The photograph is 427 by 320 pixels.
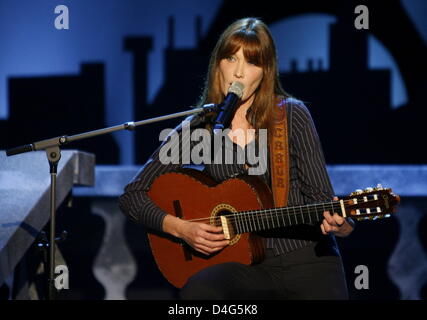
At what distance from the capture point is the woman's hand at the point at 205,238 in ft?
8.00

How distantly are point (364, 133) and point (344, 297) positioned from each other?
1.82 m

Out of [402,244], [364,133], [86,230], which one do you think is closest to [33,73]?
[86,230]

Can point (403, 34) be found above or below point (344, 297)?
above

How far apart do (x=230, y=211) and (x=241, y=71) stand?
60 centimetres

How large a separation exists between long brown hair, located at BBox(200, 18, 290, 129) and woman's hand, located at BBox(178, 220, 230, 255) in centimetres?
51

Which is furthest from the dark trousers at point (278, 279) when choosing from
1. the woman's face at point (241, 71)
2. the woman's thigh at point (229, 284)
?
the woman's face at point (241, 71)

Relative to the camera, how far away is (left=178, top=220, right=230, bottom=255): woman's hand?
2439 mm

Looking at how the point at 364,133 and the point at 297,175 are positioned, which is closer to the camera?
the point at 297,175

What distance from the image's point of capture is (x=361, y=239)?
4008mm

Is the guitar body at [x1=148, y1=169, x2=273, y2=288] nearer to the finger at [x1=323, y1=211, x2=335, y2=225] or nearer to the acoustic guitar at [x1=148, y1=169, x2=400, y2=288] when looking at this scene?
the acoustic guitar at [x1=148, y1=169, x2=400, y2=288]

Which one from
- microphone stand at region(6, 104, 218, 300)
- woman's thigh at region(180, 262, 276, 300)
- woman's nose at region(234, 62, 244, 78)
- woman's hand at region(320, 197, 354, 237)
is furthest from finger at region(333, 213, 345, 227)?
woman's nose at region(234, 62, 244, 78)

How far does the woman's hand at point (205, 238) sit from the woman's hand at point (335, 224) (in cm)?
42

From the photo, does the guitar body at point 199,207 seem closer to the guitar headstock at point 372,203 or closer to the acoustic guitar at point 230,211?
the acoustic guitar at point 230,211
